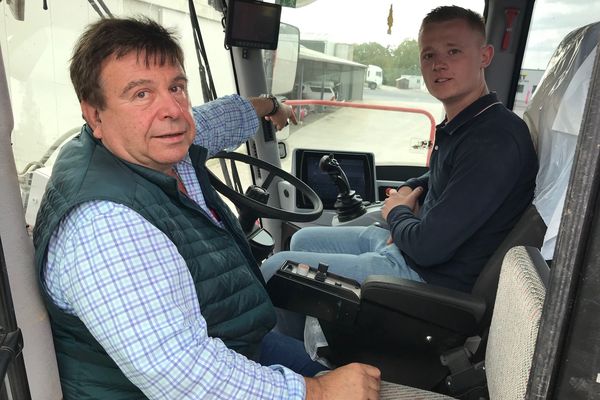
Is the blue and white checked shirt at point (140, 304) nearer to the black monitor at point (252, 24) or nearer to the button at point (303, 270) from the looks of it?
the button at point (303, 270)

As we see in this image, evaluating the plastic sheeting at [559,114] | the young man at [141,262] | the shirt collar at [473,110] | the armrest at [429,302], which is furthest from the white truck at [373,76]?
the young man at [141,262]

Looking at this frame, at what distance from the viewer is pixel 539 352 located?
72 centimetres

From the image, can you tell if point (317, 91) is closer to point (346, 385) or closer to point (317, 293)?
point (317, 293)

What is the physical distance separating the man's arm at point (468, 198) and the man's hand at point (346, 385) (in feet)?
2.15

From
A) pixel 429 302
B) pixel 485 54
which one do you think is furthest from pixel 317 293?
pixel 485 54

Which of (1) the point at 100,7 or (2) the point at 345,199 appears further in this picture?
(2) the point at 345,199

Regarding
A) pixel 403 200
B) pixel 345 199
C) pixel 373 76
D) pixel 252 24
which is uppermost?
pixel 252 24

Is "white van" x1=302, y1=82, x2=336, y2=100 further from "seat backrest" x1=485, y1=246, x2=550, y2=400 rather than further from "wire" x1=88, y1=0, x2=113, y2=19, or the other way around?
"seat backrest" x1=485, y1=246, x2=550, y2=400

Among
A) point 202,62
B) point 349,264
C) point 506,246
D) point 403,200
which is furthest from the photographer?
point 202,62

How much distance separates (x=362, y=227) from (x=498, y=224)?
795mm

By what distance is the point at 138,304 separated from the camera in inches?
35.1

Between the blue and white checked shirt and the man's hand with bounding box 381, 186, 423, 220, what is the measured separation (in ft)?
3.84

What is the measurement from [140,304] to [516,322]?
0.70 m

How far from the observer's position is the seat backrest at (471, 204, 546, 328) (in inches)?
60.8
